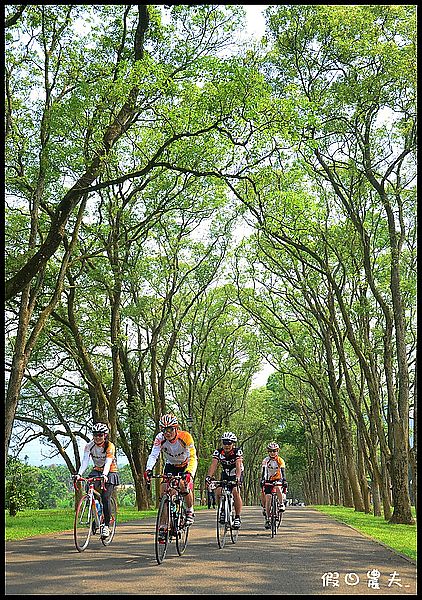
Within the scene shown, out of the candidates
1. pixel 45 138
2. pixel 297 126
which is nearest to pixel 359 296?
pixel 297 126

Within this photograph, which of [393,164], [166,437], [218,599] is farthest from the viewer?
[393,164]

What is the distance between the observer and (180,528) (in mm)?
11555

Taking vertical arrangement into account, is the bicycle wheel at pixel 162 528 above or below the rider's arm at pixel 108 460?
below

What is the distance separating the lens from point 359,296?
29.2 meters

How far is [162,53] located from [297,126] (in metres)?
3.76

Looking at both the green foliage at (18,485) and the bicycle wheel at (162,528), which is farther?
the green foliage at (18,485)

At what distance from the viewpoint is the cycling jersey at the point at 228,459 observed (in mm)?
14016

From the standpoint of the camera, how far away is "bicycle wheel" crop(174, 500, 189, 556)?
11.4m

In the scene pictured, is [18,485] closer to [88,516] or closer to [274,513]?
[274,513]

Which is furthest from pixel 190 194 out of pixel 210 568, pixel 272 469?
pixel 210 568

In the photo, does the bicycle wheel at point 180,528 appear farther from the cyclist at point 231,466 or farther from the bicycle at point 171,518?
the cyclist at point 231,466

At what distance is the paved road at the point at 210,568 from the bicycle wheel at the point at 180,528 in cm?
17

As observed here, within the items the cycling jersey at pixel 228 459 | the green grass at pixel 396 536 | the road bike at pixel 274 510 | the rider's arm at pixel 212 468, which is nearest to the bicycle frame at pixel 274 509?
the road bike at pixel 274 510

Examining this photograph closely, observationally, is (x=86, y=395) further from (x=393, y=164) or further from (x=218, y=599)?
(x=218, y=599)
